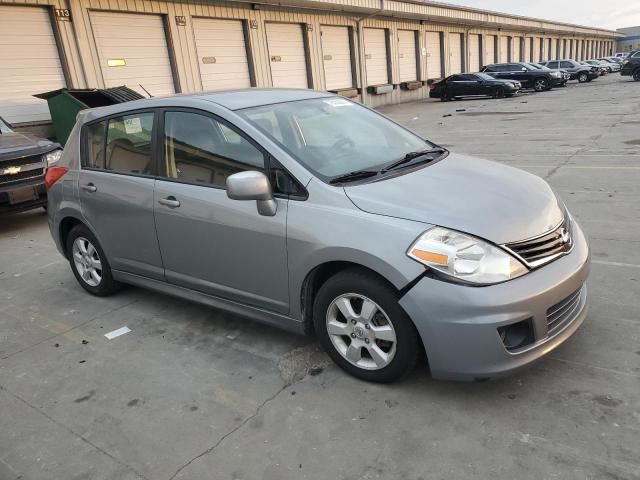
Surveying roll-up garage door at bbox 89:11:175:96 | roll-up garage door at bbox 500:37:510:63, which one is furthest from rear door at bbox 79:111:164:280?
roll-up garage door at bbox 500:37:510:63

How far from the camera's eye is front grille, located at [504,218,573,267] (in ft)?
8.54

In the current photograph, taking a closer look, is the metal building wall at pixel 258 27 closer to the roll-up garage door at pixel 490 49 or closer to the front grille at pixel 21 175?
the roll-up garage door at pixel 490 49

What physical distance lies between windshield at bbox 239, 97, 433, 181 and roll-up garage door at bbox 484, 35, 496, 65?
38.3 meters

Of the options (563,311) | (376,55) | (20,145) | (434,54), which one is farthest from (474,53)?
(563,311)

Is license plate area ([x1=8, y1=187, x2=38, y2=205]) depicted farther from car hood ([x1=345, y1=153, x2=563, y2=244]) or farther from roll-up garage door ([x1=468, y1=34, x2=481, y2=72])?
roll-up garage door ([x1=468, y1=34, x2=481, y2=72])

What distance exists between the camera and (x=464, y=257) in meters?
2.53

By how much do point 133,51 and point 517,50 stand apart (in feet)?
130

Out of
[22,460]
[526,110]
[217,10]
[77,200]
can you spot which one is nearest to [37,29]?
[217,10]

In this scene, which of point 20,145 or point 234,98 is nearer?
point 234,98

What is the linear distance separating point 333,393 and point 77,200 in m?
2.86

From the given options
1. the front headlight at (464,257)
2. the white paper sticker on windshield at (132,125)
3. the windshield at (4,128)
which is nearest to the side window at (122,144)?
the white paper sticker on windshield at (132,125)

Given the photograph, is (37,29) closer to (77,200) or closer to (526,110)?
(77,200)

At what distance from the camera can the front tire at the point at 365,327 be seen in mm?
2670

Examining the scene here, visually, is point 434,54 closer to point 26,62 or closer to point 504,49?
point 504,49
